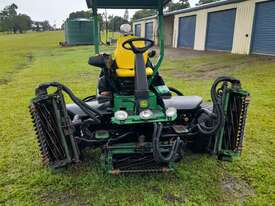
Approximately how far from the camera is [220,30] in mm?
16734

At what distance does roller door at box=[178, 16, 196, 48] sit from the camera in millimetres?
20328

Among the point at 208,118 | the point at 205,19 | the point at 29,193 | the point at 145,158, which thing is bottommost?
the point at 29,193

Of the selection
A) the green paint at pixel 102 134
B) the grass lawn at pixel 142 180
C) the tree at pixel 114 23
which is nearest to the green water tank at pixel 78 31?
the tree at pixel 114 23

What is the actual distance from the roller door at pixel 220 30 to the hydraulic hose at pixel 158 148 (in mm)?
14035

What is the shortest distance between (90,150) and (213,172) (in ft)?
5.34

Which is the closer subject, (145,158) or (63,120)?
(63,120)

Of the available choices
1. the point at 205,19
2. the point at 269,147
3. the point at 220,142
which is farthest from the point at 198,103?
the point at 205,19

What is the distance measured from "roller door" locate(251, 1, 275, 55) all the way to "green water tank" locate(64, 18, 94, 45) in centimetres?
1893

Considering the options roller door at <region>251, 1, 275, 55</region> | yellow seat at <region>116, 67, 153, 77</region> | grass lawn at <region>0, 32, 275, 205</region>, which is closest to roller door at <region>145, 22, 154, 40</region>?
roller door at <region>251, 1, 275, 55</region>

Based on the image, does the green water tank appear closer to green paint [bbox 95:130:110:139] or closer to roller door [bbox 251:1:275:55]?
roller door [bbox 251:1:275:55]

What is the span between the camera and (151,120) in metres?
2.89

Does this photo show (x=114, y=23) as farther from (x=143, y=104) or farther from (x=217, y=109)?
(x=217, y=109)

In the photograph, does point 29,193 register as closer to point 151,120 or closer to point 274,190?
point 151,120

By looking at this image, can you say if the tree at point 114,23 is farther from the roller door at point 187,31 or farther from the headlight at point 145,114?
the roller door at point 187,31
